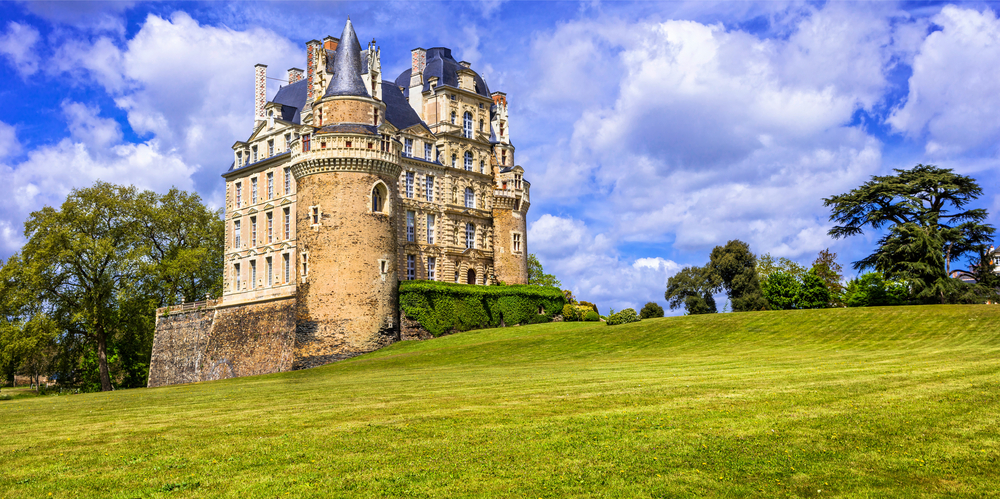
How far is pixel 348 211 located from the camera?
4800cm

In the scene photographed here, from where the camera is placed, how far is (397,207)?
56.1 meters

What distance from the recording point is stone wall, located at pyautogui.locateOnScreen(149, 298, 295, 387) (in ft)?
172

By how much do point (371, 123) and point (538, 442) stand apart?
39991 millimetres

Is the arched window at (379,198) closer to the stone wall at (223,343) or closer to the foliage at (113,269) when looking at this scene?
the stone wall at (223,343)

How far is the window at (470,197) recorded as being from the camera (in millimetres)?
61688

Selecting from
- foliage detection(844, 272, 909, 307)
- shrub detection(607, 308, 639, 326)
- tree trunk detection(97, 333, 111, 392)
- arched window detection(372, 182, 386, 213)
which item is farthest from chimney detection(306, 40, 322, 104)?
foliage detection(844, 272, 909, 307)

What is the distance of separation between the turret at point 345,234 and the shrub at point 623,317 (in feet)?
45.6

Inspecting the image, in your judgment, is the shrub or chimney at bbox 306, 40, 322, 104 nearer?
the shrub

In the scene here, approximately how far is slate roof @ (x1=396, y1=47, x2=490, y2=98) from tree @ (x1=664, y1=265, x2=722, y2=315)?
85.7ft

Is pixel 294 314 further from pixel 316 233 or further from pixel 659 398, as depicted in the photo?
pixel 659 398

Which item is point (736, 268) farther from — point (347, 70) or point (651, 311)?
point (347, 70)

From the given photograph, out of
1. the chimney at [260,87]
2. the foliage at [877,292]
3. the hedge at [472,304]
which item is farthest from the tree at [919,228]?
the chimney at [260,87]

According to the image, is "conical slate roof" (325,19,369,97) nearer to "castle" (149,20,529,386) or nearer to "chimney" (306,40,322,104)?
"castle" (149,20,529,386)

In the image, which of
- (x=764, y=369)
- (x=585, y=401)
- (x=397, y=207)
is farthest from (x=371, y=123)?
(x=585, y=401)
